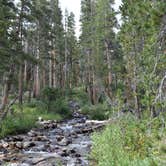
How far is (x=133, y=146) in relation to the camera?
32.0 ft

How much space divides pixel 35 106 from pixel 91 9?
21642mm

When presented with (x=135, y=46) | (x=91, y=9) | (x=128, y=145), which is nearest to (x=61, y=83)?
(x=91, y=9)

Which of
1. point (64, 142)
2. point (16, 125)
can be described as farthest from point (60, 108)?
point (64, 142)

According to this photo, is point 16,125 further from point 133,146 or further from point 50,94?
point 133,146

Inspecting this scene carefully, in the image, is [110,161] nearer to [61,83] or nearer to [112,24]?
[112,24]

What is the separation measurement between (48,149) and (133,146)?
25.1ft

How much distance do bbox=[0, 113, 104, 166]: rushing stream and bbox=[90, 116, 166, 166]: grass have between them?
168 centimetres

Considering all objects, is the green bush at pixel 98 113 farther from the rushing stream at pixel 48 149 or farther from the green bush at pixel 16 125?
the green bush at pixel 16 125

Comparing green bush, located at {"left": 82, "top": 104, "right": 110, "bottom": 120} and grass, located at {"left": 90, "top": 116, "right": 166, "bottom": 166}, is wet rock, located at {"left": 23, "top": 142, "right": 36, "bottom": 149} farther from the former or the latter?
green bush, located at {"left": 82, "top": 104, "right": 110, "bottom": 120}

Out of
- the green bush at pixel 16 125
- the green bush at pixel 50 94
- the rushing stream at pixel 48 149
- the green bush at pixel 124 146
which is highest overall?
the green bush at pixel 50 94

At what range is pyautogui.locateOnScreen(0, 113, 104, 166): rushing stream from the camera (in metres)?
13.7

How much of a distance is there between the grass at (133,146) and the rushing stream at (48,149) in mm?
1679

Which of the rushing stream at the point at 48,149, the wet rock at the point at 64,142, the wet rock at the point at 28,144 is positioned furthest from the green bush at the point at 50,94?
the wet rock at the point at 28,144

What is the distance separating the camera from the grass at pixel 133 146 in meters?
6.95
